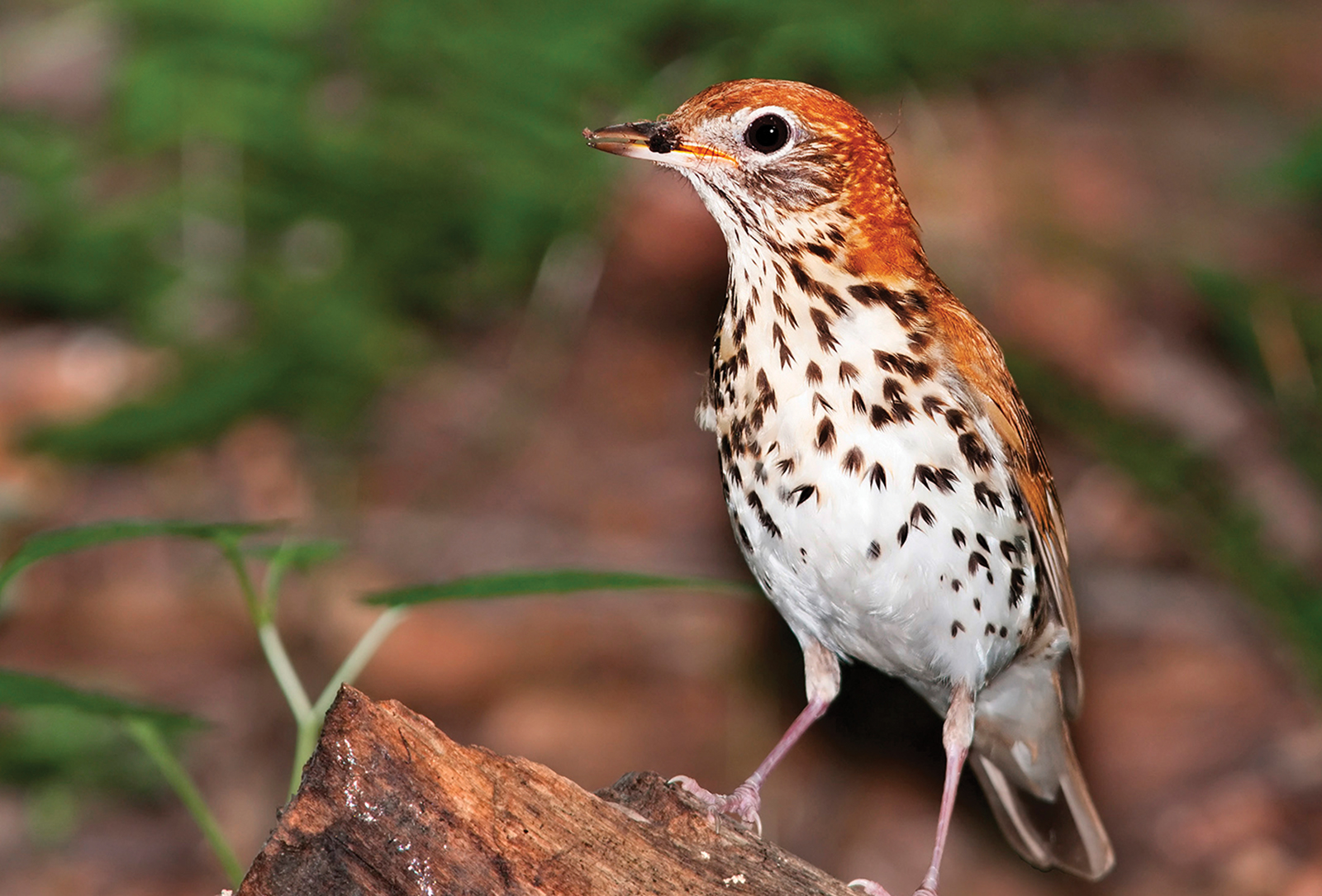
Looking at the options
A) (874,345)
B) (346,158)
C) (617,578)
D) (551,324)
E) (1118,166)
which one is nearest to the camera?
(617,578)

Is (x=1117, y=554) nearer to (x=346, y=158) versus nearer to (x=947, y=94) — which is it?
(x=947, y=94)

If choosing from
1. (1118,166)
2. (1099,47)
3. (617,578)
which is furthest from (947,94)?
(617,578)

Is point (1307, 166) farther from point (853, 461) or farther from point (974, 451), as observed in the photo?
point (853, 461)

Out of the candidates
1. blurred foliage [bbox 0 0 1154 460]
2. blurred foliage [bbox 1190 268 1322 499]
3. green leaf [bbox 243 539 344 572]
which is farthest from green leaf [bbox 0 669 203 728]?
blurred foliage [bbox 1190 268 1322 499]

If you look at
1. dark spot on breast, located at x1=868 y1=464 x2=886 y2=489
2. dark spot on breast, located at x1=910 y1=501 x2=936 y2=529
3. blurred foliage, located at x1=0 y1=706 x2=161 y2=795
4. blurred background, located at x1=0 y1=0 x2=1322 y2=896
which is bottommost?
blurred foliage, located at x1=0 y1=706 x2=161 y2=795

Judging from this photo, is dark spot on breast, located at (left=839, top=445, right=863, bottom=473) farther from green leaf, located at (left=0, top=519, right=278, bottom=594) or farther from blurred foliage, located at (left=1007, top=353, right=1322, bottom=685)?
blurred foliage, located at (left=1007, top=353, right=1322, bottom=685)

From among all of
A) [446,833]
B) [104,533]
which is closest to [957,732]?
[446,833]

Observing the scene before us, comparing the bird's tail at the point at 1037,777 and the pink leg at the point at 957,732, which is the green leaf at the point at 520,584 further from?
the bird's tail at the point at 1037,777
